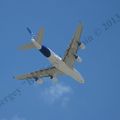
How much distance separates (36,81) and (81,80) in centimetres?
920

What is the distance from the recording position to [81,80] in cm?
12938

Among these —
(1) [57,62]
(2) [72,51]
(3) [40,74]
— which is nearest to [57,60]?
(1) [57,62]

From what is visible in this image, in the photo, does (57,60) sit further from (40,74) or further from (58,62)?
(40,74)

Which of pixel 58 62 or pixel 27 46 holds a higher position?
pixel 27 46

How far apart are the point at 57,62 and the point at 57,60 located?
20.7 inches

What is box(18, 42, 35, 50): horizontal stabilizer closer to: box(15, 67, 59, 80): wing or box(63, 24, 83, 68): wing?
box(63, 24, 83, 68): wing

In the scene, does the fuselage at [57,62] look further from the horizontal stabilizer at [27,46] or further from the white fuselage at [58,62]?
the horizontal stabilizer at [27,46]

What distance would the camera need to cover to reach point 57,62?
123188 millimetres

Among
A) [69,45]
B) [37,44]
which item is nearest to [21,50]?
[37,44]

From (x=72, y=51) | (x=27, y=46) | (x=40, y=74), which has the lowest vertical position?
(x=27, y=46)

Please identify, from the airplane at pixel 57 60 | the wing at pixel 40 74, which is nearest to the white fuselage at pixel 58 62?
the airplane at pixel 57 60

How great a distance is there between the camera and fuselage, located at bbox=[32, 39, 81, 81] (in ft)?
394

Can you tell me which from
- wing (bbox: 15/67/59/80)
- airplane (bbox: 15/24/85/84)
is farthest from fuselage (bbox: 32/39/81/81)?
wing (bbox: 15/67/59/80)

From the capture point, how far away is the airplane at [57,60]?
4692 inches
